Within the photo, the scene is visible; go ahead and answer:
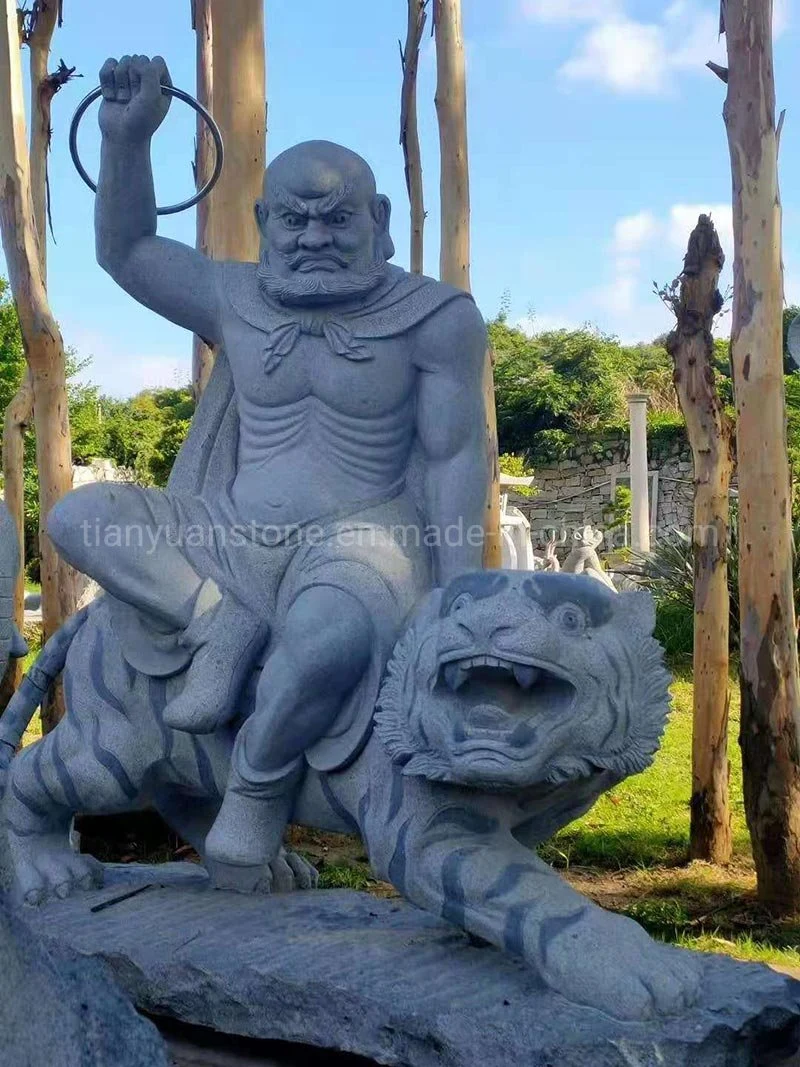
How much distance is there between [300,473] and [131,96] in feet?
3.02

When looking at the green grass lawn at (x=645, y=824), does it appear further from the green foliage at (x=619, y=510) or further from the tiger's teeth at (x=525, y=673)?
the green foliage at (x=619, y=510)

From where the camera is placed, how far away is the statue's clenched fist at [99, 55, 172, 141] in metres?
2.58

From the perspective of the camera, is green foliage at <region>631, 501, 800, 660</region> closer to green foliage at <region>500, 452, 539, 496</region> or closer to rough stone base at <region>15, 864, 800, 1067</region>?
rough stone base at <region>15, 864, 800, 1067</region>

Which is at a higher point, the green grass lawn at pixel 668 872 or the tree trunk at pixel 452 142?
the tree trunk at pixel 452 142

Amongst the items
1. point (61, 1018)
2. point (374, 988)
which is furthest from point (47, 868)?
point (374, 988)

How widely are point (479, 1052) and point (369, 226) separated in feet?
5.53

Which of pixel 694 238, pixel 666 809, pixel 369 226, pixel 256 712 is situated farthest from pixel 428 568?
pixel 666 809

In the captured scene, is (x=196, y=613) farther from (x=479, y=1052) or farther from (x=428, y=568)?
(x=479, y=1052)

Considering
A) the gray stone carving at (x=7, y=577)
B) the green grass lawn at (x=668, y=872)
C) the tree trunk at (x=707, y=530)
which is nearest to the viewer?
the gray stone carving at (x=7, y=577)

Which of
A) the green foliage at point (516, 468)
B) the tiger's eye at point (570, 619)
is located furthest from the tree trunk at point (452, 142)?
the green foliage at point (516, 468)

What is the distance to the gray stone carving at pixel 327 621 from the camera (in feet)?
7.04

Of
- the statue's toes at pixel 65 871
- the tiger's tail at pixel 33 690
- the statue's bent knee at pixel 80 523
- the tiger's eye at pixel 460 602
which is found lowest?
the statue's toes at pixel 65 871

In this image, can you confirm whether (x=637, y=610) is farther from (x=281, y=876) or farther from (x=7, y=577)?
→ (x=7, y=577)

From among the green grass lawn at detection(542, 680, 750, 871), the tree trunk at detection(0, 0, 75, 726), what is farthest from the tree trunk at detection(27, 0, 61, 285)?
the green grass lawn at detection(542, 680, 750, 871)
